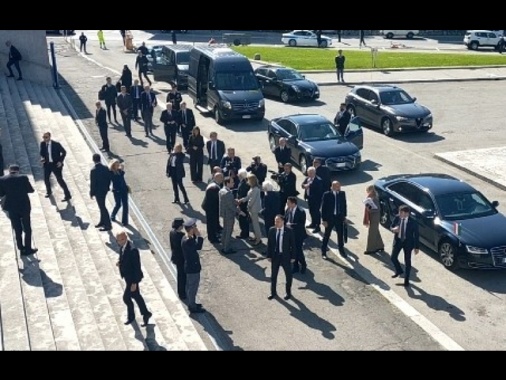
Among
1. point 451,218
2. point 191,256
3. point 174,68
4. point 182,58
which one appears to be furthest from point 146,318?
point 182,58

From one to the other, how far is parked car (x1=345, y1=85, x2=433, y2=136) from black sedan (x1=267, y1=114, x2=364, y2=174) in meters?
3.02

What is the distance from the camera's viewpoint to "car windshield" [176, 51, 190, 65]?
29797 millimetres

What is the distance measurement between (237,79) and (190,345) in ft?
51.7

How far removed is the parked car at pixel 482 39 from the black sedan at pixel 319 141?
109ft

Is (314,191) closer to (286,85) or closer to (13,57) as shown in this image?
(286,85)

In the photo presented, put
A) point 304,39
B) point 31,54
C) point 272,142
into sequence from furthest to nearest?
point 304,39, point 31,54, point 272,142

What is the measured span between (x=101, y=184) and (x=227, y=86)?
37.2 feet

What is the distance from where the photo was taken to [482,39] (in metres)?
48.8

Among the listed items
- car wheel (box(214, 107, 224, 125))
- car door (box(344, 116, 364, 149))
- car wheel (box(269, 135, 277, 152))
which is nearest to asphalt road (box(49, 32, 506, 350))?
car door (box(344, 116, 364, 149))

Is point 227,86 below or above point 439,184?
above

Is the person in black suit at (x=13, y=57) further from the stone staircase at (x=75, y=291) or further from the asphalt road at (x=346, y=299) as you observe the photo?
the stone staircase at (x=75, y=291)

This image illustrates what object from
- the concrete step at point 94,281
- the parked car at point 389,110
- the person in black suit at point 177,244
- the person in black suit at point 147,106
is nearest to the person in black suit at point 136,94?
the person in black suit at point 147,106

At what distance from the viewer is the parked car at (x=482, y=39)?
4809 cm
